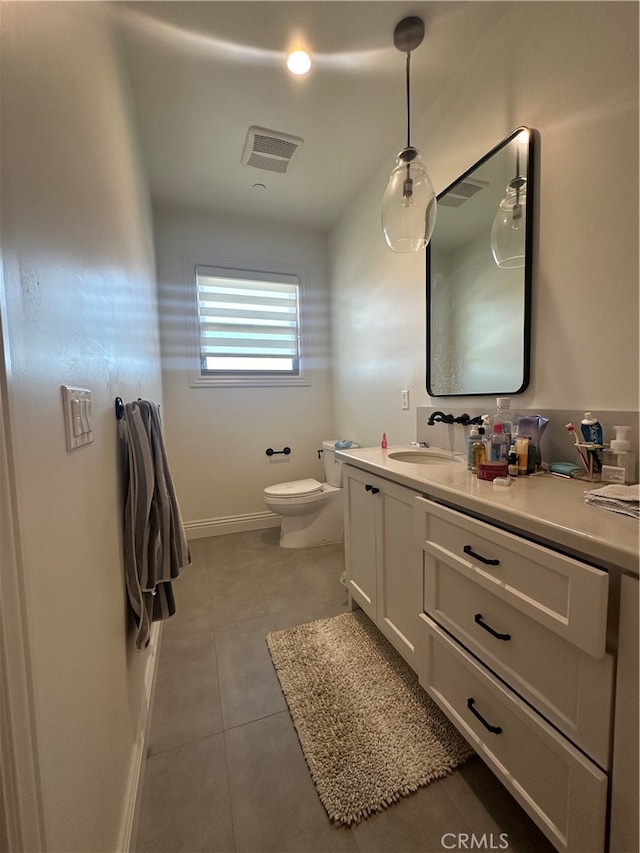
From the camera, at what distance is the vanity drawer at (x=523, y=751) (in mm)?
668

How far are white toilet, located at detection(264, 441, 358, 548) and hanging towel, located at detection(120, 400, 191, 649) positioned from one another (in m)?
1.35

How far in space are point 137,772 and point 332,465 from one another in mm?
2025

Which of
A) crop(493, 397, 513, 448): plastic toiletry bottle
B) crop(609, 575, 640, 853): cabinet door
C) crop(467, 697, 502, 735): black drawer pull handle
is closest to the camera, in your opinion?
crop(609, 575, 640, 853): cabinet door

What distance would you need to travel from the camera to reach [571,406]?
46.4 inches

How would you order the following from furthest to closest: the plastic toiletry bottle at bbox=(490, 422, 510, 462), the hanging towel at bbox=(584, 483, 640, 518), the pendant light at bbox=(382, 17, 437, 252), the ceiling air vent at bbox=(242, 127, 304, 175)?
1. the ceiling air vent at bbox=(242, 127, 304, 175)
2. the pendant light at bbox=(382, 17, 437, 252)
3. the plastic toiletry bottle at bbox=(490, 422, 510, 462)
4. the hanging towel at bbox=(584, 483, 640, 518)

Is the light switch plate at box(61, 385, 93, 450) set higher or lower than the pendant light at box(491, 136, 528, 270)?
lower

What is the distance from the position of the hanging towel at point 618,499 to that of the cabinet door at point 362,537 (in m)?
0.73

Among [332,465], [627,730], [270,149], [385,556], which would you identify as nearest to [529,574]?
[627,730]

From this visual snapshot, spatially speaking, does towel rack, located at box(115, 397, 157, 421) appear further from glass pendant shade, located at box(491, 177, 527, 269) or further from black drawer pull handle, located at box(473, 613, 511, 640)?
glass pendant shade, located at box(491, 177, 527, 269)

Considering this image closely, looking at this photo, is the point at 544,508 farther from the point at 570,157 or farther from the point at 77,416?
the point at 570,157

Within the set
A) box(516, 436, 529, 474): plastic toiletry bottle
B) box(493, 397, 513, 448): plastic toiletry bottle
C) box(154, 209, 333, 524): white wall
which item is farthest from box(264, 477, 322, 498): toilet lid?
box(516, 436, 529, 474): plastic toiletry bottle

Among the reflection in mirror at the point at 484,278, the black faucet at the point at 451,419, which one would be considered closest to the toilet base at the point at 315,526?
the black faucet at the point at 451,419

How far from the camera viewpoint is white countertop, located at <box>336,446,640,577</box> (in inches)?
24.8

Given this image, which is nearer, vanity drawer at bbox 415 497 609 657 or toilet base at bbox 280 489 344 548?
vanity drawer at bbox 415 497 609 657
